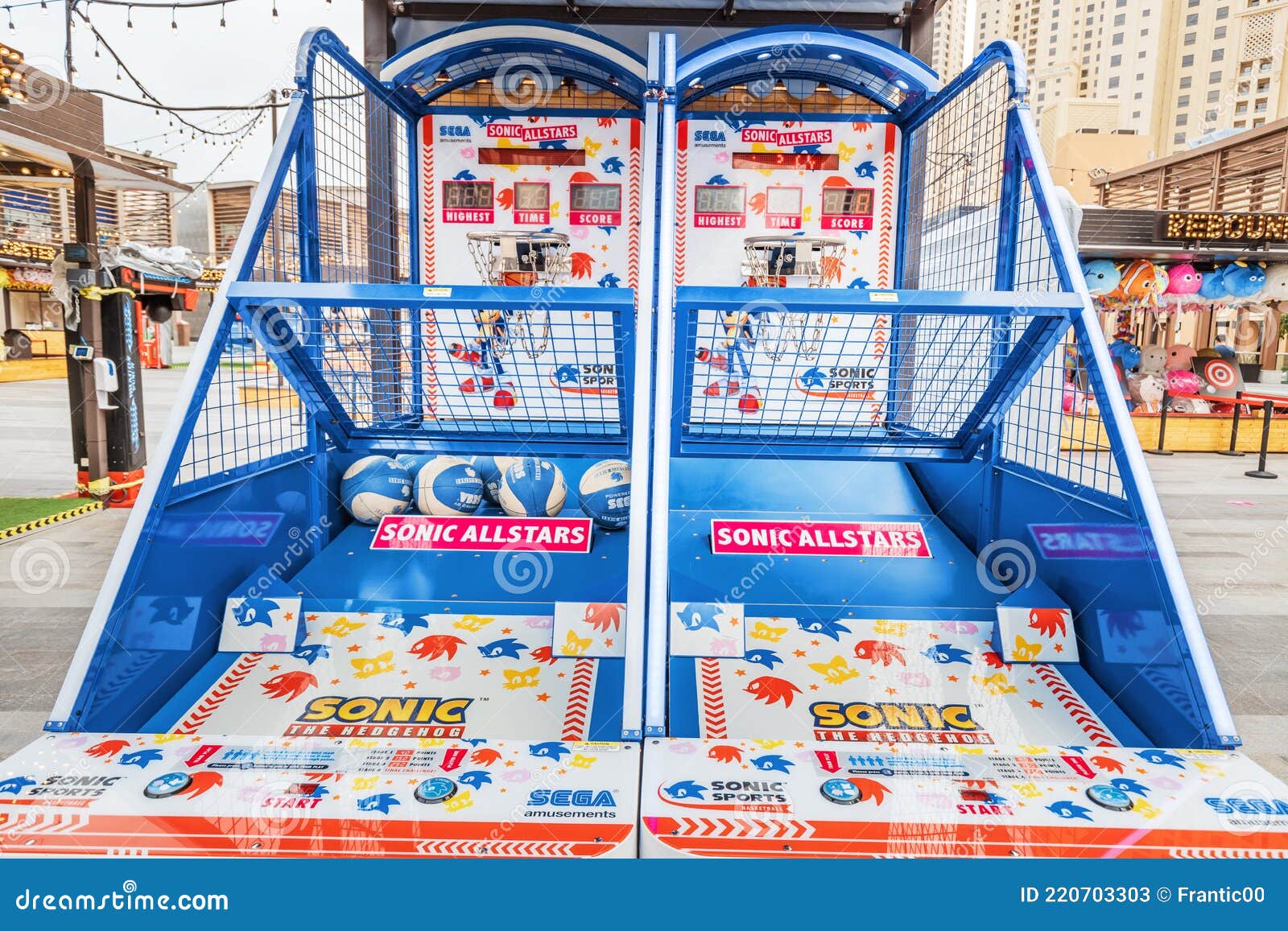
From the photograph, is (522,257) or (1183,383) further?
(1183,383)

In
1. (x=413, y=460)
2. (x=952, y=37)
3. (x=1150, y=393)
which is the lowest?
(x=413, y=460)

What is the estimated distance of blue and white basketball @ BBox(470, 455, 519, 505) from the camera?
11.6 ft

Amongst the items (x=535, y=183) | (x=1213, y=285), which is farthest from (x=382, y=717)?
(x=1213, y=285)

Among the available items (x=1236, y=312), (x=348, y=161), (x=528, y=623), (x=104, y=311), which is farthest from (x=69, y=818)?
(x=1236, y=312)

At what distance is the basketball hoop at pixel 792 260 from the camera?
403 cm

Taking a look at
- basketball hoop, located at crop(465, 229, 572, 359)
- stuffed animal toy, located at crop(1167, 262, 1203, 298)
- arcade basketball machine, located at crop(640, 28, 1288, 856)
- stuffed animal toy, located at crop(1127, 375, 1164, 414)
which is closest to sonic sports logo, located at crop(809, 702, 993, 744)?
arcade basketball machine, located at crop(640, 28, 1288, 856)

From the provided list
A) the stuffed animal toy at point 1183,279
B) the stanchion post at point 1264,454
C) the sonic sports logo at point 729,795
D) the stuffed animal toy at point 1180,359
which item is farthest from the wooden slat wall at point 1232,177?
the sonic sports logo at point 729,795

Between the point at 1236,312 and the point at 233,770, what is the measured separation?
2963 cm

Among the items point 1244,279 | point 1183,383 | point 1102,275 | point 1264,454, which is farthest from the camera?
point 1183,383

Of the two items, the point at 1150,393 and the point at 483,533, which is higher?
the point at 1150,393

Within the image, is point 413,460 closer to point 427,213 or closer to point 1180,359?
point 427,213

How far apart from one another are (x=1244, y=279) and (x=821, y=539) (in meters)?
12.0

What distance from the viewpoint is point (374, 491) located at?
341 cm
